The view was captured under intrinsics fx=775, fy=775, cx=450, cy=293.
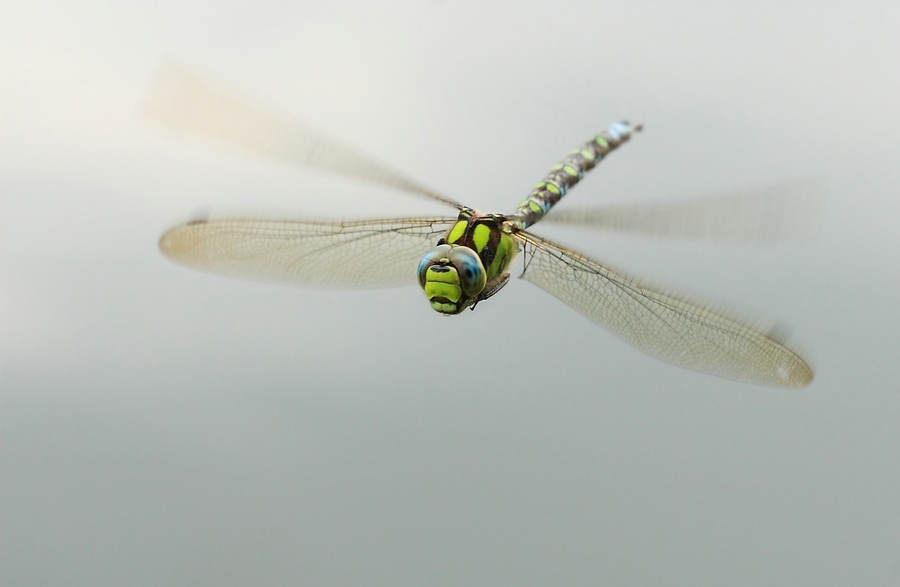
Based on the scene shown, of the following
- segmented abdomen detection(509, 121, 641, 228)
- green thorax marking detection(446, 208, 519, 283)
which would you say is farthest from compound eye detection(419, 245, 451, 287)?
segmented abdomen detection(509, 121, 641, 228)

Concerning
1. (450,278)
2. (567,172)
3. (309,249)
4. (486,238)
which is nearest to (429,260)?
(450,278)

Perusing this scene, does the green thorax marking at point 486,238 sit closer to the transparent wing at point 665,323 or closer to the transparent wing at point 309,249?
the transparent wing at point 665,323

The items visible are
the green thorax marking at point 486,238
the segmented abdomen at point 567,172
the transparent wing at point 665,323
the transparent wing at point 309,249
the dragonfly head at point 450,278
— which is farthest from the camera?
the segmented abdomen at point 567,172

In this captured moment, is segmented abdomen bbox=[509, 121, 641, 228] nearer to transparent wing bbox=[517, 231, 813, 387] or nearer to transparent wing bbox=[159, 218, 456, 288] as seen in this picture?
transparent wing bbox=[517, 231, 813, 387]

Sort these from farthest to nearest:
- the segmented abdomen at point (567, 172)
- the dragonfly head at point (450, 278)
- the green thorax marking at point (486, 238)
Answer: the segmented abdomen at point (567, 172), the green thorax marking at point (486, 238), the dragonfly head at point (450, 278)

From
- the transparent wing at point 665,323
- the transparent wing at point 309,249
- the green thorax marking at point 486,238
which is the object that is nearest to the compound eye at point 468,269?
the green thorax marking at point 486,238

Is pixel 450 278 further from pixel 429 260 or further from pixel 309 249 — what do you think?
pixel 309 249
